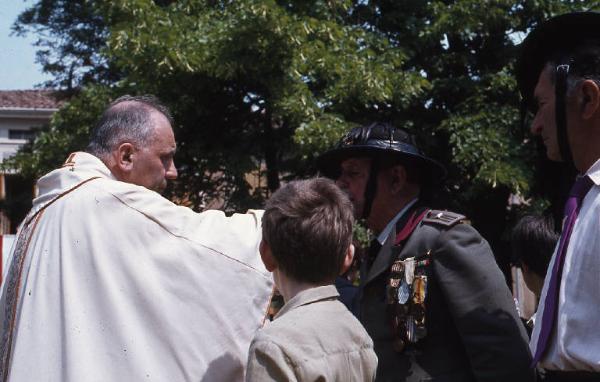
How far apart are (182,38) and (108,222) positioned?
7.36 metres

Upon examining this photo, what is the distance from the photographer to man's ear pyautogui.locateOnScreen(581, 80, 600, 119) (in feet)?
6.34

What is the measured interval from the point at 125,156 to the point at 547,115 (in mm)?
1625

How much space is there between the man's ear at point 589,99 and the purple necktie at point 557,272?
0.16 m

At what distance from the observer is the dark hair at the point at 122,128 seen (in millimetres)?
3039

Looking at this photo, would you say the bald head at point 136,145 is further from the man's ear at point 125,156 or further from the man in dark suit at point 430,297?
the man in dark suit at point 430,297

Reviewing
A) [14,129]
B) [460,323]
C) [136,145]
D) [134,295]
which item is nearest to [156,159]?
[136,145]

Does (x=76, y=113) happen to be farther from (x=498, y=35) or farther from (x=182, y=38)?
(x=498, y=35)

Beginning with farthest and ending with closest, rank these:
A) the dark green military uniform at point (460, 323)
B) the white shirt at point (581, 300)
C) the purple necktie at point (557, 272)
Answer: the dark green military uniform at point (460, 323) < the purple necktie at point (557, 272) < the white shirt at point (581, 300)

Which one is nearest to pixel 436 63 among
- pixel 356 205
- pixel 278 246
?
pixel 356 205

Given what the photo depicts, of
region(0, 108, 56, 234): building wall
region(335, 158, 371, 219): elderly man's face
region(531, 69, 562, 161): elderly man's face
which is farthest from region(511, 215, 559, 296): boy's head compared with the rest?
region(0, 108, 56, 234): building wall

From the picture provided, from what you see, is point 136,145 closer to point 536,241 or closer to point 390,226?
point 390,226

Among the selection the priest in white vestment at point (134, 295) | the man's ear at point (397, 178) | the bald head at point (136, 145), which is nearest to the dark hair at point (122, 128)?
the bald head at point (136, 145)

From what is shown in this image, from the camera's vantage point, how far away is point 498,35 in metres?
12.1

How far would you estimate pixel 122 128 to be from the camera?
10.1ft
